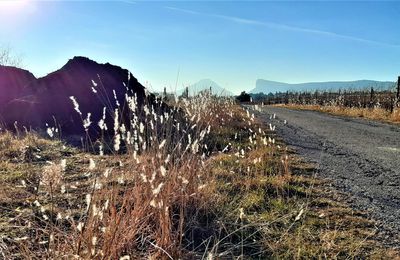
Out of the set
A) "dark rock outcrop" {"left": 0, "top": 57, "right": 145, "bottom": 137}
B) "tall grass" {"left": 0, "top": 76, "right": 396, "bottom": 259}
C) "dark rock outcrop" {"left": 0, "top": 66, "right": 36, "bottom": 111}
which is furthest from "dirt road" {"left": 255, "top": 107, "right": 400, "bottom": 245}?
"dark rock outcrop" {"left": 0, "top": 66, "right": 36, "bottom": 111}

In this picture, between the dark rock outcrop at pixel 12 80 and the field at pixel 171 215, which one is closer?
the field at pixel 171 215

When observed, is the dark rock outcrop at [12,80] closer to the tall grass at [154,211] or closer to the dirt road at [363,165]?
the tall grass at [154,211]

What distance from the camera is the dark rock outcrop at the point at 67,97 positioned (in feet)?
31.2

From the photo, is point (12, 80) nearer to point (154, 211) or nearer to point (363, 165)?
point (363, 165)

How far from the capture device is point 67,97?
1006 cm

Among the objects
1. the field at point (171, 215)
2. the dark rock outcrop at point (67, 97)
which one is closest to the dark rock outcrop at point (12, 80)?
the dark rock outcrop at point (67, 97)

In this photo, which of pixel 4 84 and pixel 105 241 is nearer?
pixel 105 241

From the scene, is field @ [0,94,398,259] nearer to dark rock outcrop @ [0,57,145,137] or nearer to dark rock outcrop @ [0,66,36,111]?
dark rock outcrop @ [0,57,145,137]

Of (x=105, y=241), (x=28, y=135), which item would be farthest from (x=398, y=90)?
(x=105, y=241)

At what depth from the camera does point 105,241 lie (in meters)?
2.29

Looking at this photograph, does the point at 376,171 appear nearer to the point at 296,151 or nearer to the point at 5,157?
the point at 296,151

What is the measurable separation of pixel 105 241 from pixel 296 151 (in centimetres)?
572

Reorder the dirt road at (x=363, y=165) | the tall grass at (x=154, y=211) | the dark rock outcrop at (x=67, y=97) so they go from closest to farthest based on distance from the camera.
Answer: the tall grass at (x=154, y=211) → the dirt road at (x=363, y=165) → the dark rock outcrop at (x=67, y=97)

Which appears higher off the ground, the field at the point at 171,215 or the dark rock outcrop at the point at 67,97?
the dark rock outcrop at the point at 67,97
